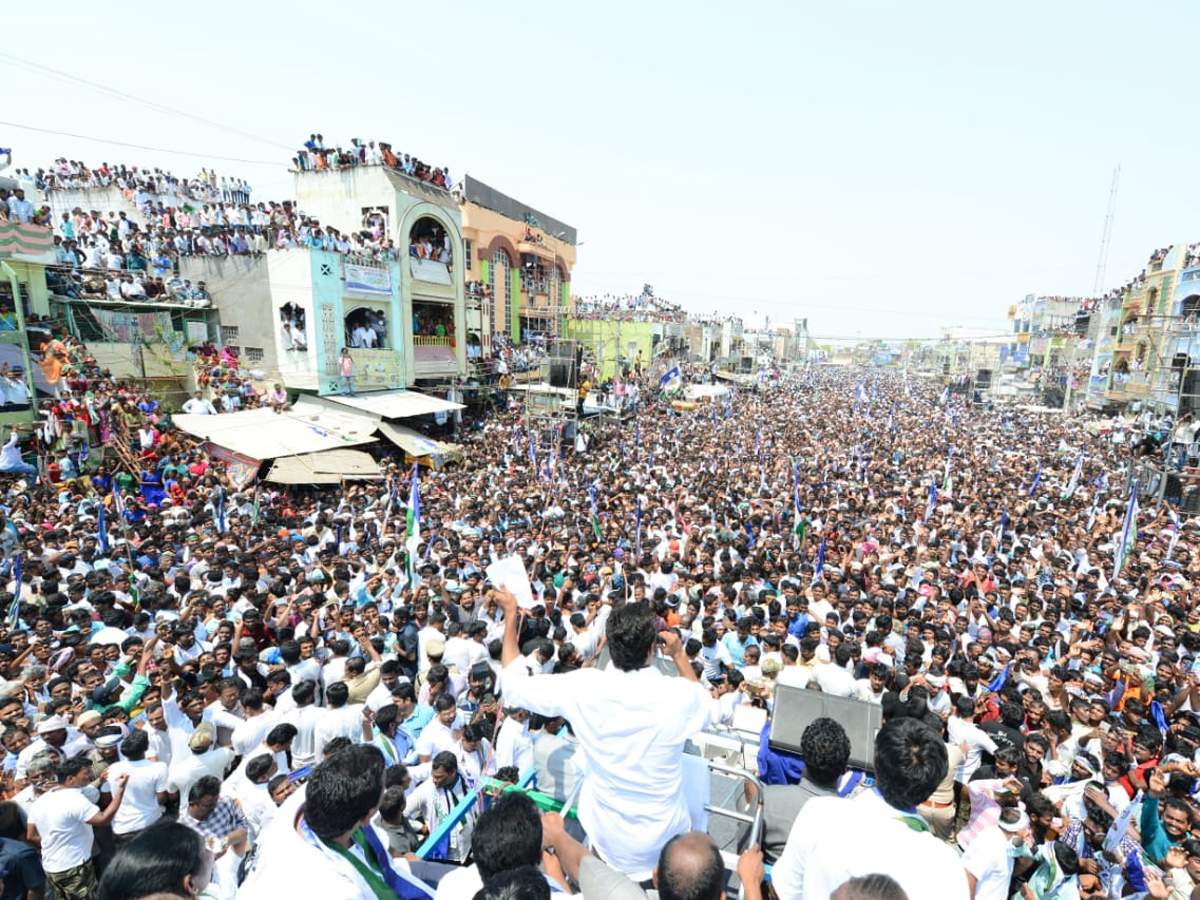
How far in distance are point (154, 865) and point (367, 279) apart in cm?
1982

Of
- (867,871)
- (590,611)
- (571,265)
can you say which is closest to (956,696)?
(590,611)

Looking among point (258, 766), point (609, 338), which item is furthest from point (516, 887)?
point (609, 338)

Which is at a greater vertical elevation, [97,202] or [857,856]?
[97,202]

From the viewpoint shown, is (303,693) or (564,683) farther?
(303,693)

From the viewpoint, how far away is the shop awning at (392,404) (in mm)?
A: 18422

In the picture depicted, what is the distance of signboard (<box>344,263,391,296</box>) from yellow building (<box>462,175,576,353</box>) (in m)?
4.93

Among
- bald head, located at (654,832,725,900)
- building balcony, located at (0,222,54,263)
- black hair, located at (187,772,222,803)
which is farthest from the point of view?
building balcony, located at (0,222,54,263)

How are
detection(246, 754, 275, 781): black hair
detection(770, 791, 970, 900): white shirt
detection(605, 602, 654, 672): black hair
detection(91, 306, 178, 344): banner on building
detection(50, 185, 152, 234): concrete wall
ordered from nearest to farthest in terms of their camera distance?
detection(770, 791, 970, 900): white shirt
detection(605, 602, 654, 672): black hair
detection(246, 754, 275, 781): black hair
detection(91, 306, 178, 344): banner on building
detection(50, 185, 152, 234): concrete wall

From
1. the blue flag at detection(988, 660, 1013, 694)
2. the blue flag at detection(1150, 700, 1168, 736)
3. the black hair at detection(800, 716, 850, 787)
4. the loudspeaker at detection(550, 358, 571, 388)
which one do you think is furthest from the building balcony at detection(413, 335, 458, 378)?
the black hair at detection(800, 716, 850, 787)

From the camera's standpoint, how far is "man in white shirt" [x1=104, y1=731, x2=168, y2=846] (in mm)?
3855

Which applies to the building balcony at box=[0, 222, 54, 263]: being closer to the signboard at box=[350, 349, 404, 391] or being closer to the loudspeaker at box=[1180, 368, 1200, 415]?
the signboard at box=[350, 349, 404, 391]

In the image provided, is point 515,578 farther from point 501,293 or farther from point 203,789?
point 501,293

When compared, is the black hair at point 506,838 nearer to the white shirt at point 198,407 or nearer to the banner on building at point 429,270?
the white shirt at point 198,407

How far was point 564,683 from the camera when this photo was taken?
7.57 feet
